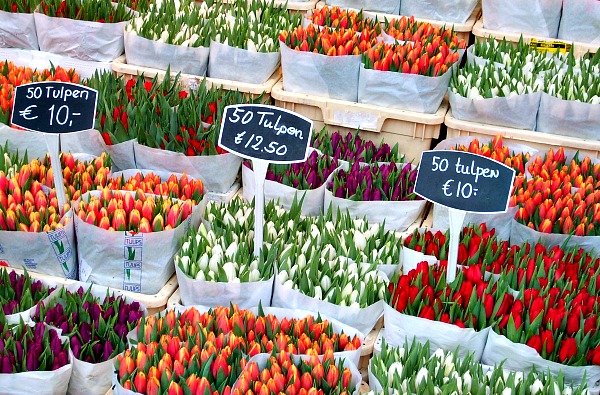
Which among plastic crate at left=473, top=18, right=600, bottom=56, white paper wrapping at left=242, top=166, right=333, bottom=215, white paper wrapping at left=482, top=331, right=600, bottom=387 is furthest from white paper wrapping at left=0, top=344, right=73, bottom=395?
plastic crate at left=473, top=18, right=600, bottom=56

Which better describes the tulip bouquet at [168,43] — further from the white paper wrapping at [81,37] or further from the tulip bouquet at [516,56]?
the tulip bouquet at [516,56]

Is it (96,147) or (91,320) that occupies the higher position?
(96,147)

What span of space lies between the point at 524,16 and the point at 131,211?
2222 mm

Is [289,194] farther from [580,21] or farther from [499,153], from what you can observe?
[580,21]

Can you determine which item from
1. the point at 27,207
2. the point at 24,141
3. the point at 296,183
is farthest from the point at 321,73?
the point at 27,207

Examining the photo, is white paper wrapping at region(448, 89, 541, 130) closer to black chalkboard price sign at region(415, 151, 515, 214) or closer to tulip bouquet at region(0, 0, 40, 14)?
black chalkboard price sign at region(415, 151, 515, 214)

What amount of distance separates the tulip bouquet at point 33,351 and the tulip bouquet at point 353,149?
4.37ft

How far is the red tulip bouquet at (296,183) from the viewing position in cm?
276

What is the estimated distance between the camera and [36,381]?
76.5 inches

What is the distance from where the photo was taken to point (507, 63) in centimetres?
332

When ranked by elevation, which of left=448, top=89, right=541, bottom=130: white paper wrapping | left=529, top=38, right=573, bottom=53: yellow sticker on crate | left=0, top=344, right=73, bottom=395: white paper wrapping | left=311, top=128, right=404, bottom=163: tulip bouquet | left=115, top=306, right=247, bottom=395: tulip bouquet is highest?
left=529, top=38, right=573, bottom=53: yellow sticker on crate

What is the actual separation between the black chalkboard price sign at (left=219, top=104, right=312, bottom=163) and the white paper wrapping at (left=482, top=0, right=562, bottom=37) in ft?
6.07

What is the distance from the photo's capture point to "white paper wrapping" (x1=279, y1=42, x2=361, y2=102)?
3.18 m

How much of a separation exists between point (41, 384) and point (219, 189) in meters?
1.13
